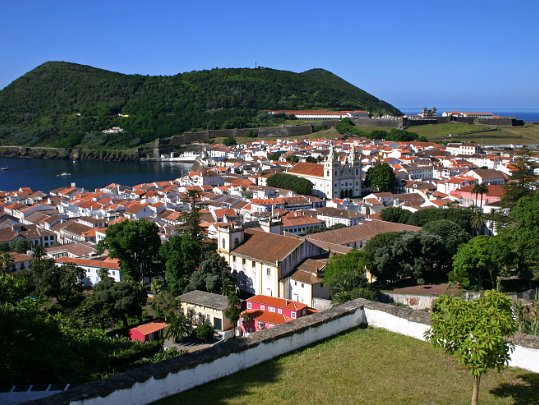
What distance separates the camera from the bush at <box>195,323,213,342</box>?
19.4 m

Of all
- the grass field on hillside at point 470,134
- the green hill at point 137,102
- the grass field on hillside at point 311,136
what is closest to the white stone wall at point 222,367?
the grass field on hillside at point 470,134

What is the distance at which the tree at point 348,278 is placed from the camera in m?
18.7

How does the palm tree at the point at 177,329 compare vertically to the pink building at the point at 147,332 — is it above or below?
above

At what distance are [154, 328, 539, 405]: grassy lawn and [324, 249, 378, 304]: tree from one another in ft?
37.3

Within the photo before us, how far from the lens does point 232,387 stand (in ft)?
20.1

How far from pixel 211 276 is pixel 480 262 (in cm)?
1047

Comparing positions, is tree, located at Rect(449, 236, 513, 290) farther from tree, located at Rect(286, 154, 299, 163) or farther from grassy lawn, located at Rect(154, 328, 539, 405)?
tree, located at Rect(286, 154, 299, 163)

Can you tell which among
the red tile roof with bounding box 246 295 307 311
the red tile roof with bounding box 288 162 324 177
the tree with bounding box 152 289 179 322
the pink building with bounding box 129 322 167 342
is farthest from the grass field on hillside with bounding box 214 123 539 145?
the pink building with bounding box 129 322 167 342

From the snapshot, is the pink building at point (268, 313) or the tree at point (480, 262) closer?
the pink building at point (268, 313)

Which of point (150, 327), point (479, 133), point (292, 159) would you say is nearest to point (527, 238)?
point (150, 327)

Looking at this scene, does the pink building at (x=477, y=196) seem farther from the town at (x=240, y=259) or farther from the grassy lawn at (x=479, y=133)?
the grassy lawn at (x=479, y=133)

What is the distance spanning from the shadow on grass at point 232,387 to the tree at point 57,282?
19432 mm

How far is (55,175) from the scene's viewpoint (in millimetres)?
79750

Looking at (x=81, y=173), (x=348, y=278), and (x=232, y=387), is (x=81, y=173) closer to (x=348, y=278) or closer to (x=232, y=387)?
(x=348, y=278)
